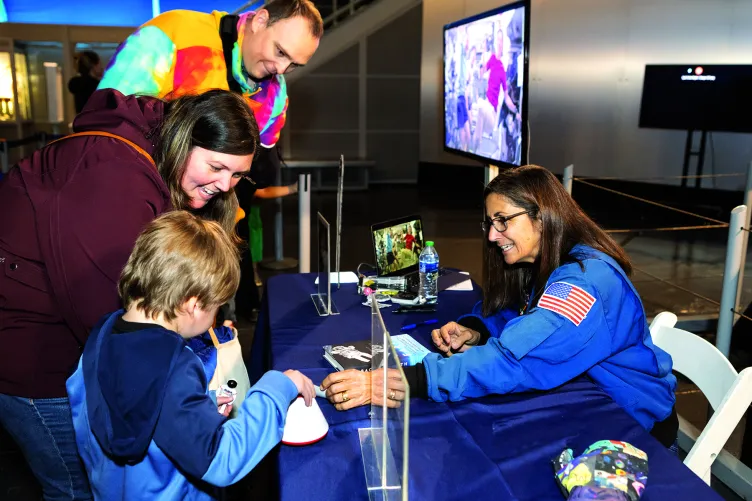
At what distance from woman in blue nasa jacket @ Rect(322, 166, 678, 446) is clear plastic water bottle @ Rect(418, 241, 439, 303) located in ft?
1.85

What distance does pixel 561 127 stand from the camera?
26.3ft

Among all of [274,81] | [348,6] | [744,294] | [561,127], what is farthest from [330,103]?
[274,81]

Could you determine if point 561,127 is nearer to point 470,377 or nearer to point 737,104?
point 737,104

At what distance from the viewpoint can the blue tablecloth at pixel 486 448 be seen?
3.88 ft

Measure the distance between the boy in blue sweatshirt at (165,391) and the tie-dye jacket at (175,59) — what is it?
77cm

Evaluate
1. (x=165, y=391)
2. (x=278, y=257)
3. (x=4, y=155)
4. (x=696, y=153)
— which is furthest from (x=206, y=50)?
(x=696, y=153)

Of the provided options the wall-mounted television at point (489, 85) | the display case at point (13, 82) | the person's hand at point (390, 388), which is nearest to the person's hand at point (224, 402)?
the person's hand at point (390, 388)

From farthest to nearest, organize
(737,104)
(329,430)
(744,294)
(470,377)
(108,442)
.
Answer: (737,104) → (744,294) → (470,377) → (329,430) → (108,442)

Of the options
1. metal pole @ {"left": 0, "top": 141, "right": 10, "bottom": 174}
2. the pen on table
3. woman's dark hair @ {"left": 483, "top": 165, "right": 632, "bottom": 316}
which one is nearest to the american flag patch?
woman's dark hair @ {"left": 483, "top": 165, "right": 632, "bottom": 316}

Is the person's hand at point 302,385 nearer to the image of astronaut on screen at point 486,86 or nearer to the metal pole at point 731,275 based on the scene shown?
the image of astronaut on screen at point 486,86

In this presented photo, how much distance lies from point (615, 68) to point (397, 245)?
6.25 metres

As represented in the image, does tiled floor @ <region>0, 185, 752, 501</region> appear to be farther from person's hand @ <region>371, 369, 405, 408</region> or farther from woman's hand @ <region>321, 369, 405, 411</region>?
person's hand @ <region>371, 369, 405, 408</region>

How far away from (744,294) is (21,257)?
4.74 m

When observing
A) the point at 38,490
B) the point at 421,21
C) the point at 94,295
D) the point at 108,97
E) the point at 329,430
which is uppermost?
the point at 421,21
